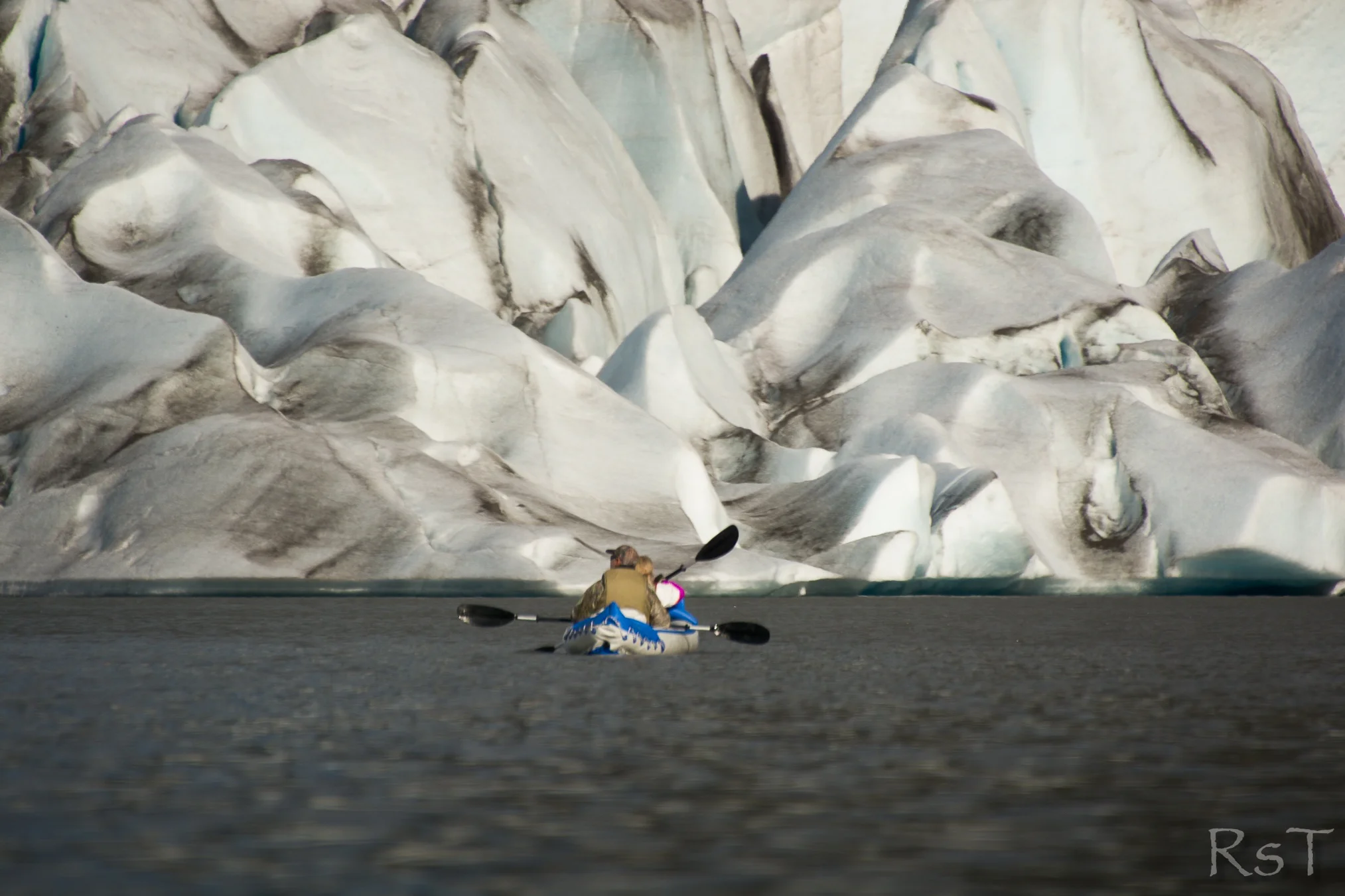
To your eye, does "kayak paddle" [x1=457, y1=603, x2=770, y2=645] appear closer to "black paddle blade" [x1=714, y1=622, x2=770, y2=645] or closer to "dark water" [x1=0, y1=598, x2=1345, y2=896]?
"black paddle blade" [x1=714, y1=622, x2=770, y2=645]

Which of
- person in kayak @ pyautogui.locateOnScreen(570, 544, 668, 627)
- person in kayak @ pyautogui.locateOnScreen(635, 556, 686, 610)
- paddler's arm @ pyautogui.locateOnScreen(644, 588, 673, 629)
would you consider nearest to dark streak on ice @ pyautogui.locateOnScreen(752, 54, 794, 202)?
person in kayak @ pyautogui.locateOnScreen(635, 556, 686, 610)

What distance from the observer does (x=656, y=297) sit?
47562 mm

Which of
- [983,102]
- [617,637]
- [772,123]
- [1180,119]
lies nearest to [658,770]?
[617,637]

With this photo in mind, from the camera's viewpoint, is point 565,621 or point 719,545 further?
point 719,545

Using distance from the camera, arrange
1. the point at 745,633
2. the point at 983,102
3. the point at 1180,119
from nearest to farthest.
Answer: the point at 745,633, the point at 983,102, the point at 1180,119

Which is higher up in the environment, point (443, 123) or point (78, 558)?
point (443, 123)

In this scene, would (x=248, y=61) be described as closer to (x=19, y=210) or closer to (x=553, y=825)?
(x=19, y=210)

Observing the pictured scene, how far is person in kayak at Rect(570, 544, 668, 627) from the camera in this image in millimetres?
15969

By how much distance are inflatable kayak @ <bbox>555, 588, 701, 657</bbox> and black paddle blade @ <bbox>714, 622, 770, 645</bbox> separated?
0.59 m

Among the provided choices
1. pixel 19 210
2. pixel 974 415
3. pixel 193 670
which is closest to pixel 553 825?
pixel 193 670

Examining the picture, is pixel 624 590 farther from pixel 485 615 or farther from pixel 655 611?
pixel 485 615

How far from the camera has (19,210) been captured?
36531mm

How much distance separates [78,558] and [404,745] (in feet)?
59.9

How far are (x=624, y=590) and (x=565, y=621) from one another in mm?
2582
